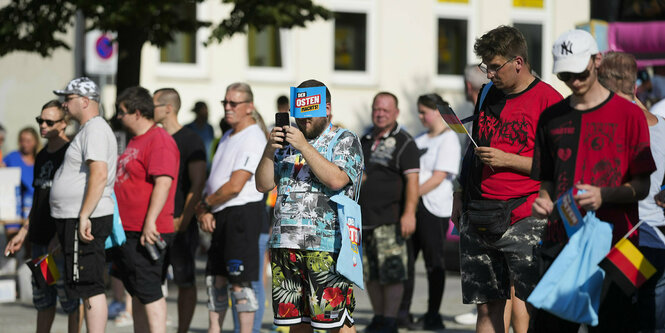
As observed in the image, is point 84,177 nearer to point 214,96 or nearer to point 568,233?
point 568,233

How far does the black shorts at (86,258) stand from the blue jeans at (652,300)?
12.1 ft

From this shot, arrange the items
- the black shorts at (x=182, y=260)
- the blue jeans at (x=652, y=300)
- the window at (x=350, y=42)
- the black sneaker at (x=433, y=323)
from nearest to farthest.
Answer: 1. the blue jeans at (x=652, y=300)
2. the black shorts at (x=182, y=260)
3. the black sneaker at (x=433, y=323)
4. the window at (x=350, y=42)

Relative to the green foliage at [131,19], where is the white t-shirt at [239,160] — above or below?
below

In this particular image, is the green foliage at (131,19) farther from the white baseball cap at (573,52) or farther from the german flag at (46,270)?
the white baseball cap at (573,52)

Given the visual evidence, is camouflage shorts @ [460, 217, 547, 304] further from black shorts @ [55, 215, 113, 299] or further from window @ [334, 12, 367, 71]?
window @ [334, 12, 367, 71]

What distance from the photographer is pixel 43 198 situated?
764 cm

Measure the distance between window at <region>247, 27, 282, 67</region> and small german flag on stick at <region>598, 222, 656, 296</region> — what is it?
1624 cm

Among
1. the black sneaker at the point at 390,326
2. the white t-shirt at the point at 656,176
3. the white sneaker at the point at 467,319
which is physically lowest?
the white sneaker at the point at 467,319

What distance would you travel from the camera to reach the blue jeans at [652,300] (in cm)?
525

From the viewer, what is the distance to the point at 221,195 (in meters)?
7.71

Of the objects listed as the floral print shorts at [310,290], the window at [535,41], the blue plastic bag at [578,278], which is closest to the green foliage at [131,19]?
the floral print shorts at [310,290]

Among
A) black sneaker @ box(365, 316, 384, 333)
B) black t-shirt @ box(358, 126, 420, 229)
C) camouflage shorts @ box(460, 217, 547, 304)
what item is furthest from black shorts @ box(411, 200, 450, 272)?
camouflage shorts @ box(460, 217, 547, 304)

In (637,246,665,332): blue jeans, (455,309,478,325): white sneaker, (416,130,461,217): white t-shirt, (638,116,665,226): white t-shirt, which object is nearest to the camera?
(637,246,665,332): blue jeans

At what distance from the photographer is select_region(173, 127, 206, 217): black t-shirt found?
320 inches
